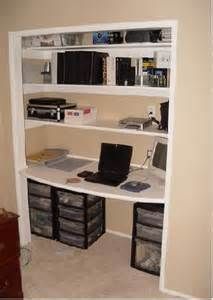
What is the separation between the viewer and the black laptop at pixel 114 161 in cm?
277

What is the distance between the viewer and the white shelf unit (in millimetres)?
2250

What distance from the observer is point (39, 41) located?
2928 millimetres

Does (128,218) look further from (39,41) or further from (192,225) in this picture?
(39,41)

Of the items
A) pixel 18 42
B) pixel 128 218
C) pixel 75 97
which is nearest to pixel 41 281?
pixel 128 218

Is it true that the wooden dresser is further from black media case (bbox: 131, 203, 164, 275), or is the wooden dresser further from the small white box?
the small white box

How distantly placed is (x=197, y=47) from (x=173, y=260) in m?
1.46

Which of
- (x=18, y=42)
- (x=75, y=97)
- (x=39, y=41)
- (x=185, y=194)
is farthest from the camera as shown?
(x=75, y=97)

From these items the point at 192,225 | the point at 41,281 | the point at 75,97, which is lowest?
the point at 41,281

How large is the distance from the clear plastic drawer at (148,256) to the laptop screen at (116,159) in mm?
604

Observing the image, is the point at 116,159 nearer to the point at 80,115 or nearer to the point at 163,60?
the point at 80,115

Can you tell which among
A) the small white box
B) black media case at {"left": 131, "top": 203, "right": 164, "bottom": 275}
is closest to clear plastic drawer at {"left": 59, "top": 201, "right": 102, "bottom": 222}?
black media case at {"left": 131, "top": 203, "right": 164, "bottom": 275}

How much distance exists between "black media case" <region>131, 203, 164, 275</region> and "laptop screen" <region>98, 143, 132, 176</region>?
1.15ft

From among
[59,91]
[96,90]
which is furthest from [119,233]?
[59,91]

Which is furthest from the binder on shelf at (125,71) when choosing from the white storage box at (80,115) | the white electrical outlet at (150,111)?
the white storage box at (80,115)
